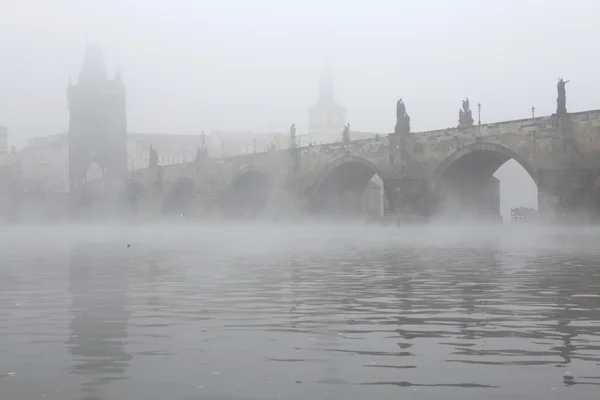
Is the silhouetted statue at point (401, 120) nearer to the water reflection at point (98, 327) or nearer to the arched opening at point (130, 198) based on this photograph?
the water reflection at point (98, 327)

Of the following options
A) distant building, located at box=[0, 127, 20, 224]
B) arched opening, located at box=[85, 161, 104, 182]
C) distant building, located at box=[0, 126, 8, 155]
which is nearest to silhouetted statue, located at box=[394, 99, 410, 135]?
distant building, located at box=[0, 127, 20, 224]

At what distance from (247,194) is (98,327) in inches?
3297

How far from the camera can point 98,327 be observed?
449 inches

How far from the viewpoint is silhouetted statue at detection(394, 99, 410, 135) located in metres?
66.9

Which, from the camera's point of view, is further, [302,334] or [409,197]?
[409,197]

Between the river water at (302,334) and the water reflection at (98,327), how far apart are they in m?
0.03

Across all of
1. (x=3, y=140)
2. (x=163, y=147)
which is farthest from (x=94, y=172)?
(x=3, y=140)

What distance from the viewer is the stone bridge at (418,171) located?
174 ft

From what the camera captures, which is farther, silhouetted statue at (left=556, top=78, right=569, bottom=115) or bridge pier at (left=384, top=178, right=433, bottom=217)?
bridge pier at (left=384, top=178, right=433, bottom=217)

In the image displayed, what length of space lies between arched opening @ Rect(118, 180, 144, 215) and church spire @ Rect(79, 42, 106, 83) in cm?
4903

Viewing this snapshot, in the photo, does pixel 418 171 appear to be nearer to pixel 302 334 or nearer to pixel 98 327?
pixel 98 327

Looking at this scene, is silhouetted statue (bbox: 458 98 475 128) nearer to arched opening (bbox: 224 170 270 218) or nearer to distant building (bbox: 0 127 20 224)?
arched opening (bbox: 224 170 270 218)

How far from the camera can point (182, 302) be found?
47.6ft

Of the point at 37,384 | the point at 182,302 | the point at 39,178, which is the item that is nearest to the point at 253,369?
the point at 37,384
